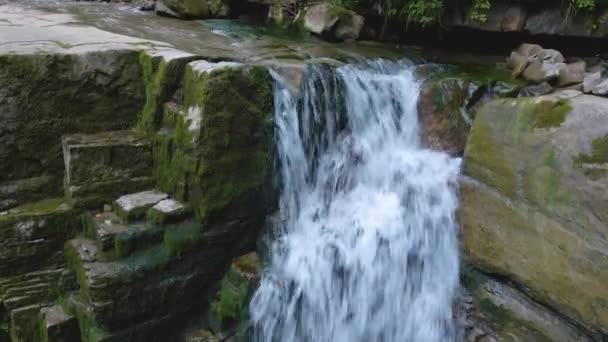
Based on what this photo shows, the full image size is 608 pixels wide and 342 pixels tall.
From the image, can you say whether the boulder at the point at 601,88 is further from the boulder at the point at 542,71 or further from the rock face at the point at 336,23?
the rock face at the point at 336,23

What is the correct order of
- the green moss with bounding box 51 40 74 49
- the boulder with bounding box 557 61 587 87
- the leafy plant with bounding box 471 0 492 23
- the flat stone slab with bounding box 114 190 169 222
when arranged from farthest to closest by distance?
the leafy plant with bounding box 471 0 492 23, the boulder with bounding box 557 61 587 87, the green moss with bounding box 51 40 74 49, the flat stone slab with bounding box 114 190 169 222

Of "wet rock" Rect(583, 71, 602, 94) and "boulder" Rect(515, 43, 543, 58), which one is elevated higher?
"boulder" Rect(515, 43, 543, 58)

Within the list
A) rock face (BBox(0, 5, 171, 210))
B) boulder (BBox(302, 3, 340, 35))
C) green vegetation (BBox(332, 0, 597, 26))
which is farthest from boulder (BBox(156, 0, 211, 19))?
rock face (BBox(0, 5, 171, 210))

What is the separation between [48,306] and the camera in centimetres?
377

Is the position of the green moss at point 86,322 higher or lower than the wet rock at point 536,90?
lower

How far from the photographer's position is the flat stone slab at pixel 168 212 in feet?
12.1

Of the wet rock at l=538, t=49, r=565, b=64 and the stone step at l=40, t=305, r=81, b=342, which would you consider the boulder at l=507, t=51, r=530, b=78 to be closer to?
the wet rock at l=538, t=49, r=565, b=64

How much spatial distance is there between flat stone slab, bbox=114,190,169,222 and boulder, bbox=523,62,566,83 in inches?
157

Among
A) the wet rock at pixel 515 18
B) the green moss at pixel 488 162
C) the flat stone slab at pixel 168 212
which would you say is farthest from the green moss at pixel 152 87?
the wet rock at pixel 515 18

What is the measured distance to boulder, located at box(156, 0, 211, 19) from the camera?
24.8ft

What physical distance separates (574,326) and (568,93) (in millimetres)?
1786

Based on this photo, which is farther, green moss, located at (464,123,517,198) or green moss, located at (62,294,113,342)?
green moss, located at (464,123,517,198)

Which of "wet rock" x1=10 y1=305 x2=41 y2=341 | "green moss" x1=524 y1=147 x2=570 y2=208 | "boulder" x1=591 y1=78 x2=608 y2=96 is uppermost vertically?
"boulder" x1=591 y1=78 x2=608 y2=96

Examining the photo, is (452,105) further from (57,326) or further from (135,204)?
(57,326)
